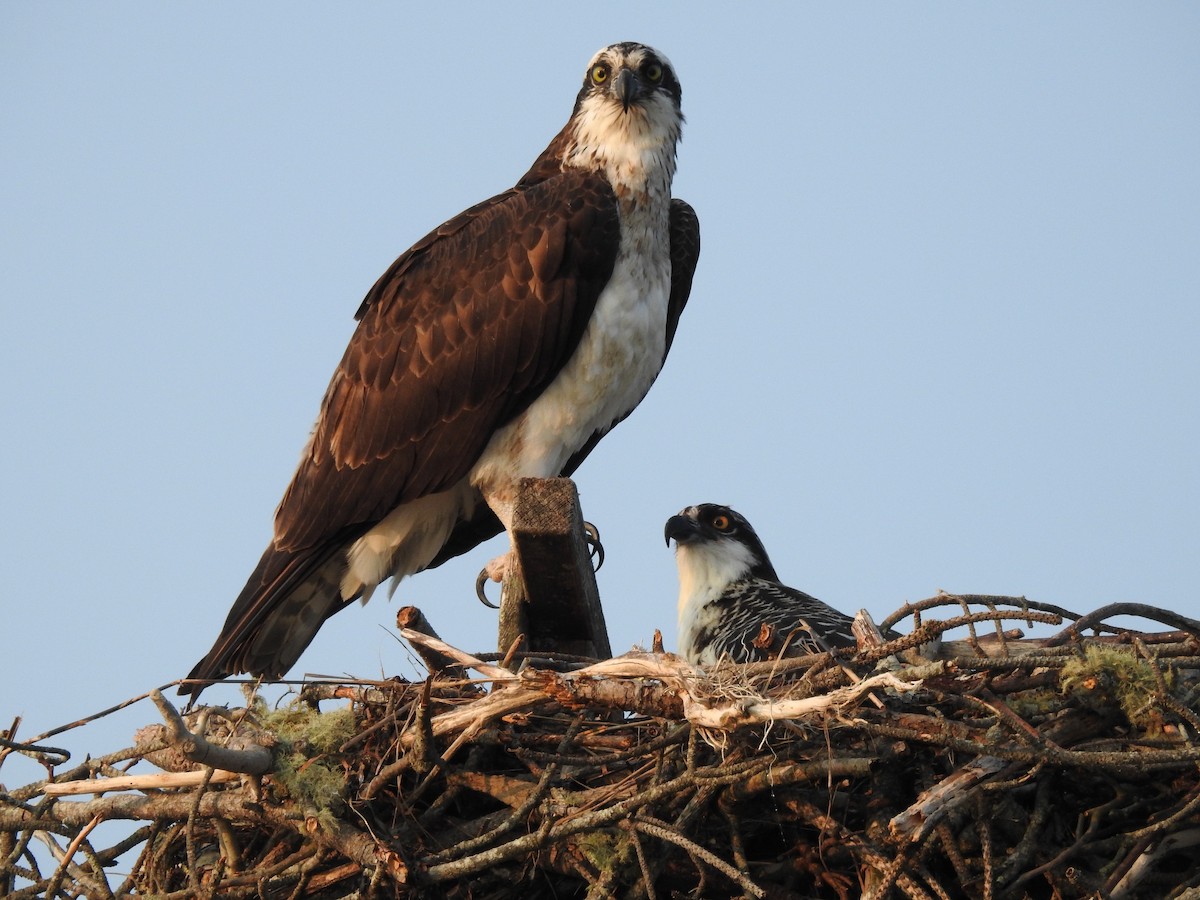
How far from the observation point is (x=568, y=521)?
4820 millimetres

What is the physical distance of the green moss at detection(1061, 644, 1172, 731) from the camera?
406 cm

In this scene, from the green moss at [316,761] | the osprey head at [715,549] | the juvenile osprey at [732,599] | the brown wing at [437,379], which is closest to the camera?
the green moss at [316,761]

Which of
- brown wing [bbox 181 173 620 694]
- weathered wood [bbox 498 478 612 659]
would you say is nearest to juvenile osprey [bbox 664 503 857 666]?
weathered wood [bbox 498 478 612 659]

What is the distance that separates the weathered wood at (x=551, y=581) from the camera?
484cm

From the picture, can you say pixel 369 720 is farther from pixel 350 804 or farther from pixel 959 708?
pixel 959 708

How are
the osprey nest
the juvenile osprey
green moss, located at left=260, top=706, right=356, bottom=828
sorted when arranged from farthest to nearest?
the juvenile osprey, green moss, located at left=260, top=706, right=356, bottom=828, the osprey nest

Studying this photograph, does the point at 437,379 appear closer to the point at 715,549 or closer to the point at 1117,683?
the point at 715,549

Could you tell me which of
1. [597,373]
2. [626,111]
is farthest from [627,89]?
[597,373]

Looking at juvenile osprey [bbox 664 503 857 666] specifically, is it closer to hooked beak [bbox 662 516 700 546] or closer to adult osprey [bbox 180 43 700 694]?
hooked beak [bbox 662 516 700 546]

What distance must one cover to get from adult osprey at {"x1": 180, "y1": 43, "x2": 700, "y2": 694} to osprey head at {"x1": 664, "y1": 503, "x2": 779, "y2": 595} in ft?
2.04

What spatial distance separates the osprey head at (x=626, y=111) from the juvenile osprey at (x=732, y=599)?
5.06 ft

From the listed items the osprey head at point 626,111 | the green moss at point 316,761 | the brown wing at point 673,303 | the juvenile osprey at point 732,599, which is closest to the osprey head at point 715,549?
the juvenile osprey at point 732,599

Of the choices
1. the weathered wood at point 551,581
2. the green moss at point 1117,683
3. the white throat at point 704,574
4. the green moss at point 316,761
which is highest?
the white throat at point 704,574

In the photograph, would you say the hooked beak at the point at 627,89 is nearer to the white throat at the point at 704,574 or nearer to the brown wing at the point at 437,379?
the brown wing at the point at 437,379
